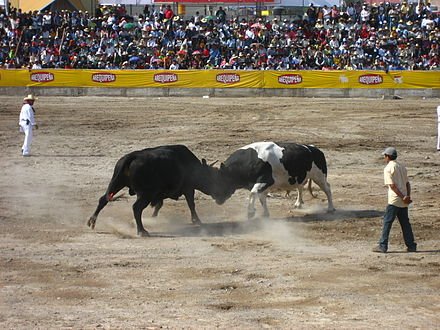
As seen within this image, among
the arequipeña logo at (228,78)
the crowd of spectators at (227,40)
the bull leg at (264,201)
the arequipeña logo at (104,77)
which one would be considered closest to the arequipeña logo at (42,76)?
the crowd of spectators at (227,40)

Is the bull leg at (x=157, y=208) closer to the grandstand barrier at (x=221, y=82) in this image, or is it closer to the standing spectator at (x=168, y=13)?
the grandstand barrier at (x=221, y=82)

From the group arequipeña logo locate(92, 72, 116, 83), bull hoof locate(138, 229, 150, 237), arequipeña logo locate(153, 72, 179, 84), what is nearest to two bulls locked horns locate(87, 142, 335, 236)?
bull hoof locate(138, 229, 150, 237)

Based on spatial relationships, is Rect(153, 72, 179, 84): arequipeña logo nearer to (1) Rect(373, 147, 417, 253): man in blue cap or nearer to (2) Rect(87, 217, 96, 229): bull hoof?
(2) Rect(87, 217, 96, 229): bull hoof

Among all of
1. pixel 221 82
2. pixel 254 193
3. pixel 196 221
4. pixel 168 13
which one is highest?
pixel 168 13

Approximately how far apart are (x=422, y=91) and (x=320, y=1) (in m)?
15.1

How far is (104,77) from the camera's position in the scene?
131ft

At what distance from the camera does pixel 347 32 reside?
46.0 m

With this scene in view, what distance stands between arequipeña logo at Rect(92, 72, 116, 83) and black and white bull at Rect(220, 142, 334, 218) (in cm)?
2415

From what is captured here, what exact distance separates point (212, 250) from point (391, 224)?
2.79 metres

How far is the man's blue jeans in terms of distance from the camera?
13149 mm

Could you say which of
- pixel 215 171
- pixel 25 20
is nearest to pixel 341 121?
pixel 215 171

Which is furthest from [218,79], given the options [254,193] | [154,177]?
[154,177]

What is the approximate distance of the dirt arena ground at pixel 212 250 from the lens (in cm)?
1008

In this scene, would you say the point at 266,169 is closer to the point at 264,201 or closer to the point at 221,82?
the point at 264,201
